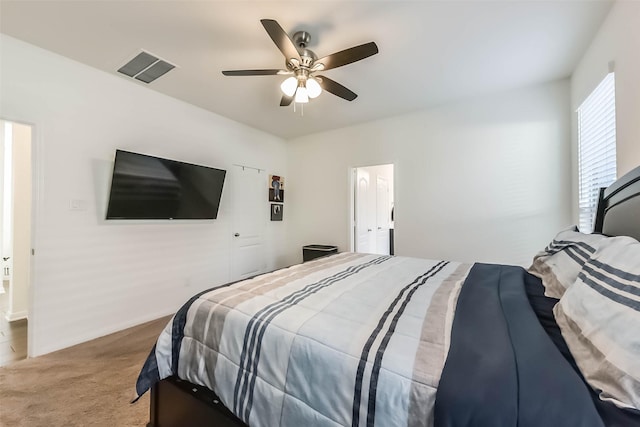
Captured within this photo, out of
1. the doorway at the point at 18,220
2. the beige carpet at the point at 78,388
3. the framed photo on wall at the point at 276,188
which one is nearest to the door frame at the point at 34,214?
the beige carpet at the point at 78,388

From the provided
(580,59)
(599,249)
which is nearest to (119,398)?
(599,249)

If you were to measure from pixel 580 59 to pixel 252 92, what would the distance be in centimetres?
315

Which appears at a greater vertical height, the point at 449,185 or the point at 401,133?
the point at 401,133

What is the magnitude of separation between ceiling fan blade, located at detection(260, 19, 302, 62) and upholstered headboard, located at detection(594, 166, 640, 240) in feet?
6.90

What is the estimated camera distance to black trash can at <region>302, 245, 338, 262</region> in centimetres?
399

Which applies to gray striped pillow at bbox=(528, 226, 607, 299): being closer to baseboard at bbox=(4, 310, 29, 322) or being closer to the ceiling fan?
the ceiling fan

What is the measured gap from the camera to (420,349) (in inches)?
31.5

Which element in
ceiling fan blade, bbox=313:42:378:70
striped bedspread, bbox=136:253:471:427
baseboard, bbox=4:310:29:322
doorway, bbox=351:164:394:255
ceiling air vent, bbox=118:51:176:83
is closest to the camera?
striped bedspread, bbox=136:253:471:427

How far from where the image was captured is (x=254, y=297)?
1.25 m

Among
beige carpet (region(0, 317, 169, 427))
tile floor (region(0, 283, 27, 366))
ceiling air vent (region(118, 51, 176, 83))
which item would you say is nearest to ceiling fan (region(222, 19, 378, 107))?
ceiling air vent (region(118, 51, 176, 83))

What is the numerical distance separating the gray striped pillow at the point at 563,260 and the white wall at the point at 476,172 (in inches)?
53.1

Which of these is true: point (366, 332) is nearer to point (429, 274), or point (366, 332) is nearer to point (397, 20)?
point (429, 274)

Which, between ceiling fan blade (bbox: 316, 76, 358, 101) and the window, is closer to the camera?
the window

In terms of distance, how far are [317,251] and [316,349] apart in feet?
10.3
